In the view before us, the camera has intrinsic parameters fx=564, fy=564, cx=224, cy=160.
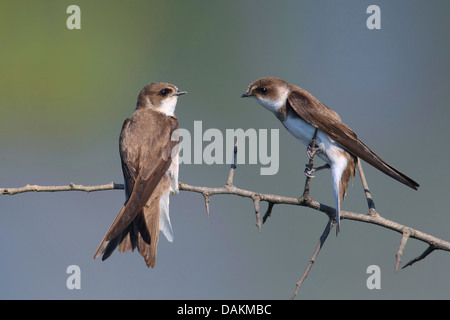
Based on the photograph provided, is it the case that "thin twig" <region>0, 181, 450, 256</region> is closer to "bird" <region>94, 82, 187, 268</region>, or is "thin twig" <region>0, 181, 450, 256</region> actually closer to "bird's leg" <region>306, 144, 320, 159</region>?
"bird's leg" <region>306, 144, 320, 159</region>

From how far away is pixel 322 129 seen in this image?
2.92 m

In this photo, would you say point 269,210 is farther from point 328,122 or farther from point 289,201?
point 328,122

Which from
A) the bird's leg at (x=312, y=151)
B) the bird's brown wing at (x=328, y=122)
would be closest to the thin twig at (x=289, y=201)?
Result: the bird's leg at (x=312, y=151)

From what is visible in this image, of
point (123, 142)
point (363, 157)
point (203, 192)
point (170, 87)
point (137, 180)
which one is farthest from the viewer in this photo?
point (170, 87)

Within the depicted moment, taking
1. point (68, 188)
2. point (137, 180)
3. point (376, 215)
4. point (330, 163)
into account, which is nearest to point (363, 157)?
point (330, 163)

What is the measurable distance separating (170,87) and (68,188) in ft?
5.61

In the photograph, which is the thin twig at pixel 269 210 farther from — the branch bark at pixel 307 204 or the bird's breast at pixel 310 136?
the bird's breast at pixel 310 136

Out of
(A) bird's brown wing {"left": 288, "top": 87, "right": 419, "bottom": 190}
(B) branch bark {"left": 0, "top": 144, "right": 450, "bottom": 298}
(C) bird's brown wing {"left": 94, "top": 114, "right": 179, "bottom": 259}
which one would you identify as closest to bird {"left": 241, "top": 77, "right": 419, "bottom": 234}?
(A) bird's brown wing {"left": 288, "top": 87, "right": 419, "bottom": 190}

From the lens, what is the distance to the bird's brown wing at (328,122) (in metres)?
2.76

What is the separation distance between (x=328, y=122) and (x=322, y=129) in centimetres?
7

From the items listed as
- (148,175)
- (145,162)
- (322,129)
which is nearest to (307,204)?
(322,129)

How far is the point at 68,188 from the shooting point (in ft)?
7.13

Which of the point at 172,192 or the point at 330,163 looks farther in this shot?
the point at 172,192

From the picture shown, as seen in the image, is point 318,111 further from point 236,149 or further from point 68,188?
point 68,188
